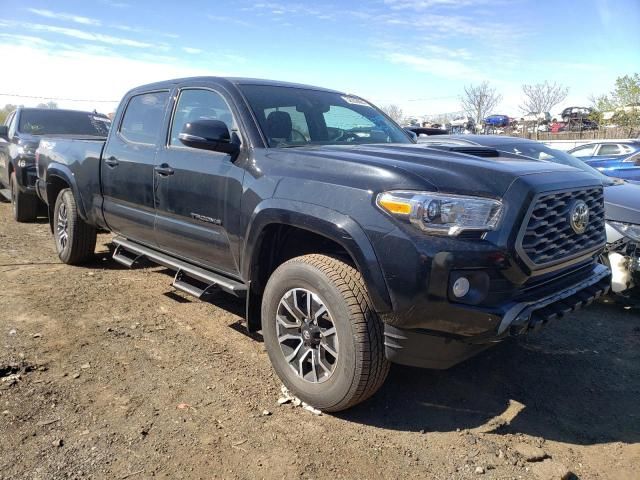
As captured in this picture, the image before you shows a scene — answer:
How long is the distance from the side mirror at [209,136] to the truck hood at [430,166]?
12.9 inches

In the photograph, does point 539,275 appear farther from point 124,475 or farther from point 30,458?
point 30,458

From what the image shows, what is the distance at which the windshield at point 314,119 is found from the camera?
3.57 m

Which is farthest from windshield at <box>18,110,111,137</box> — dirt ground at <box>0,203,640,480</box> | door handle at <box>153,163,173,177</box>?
door handle at <box>153,163,173,177</box>

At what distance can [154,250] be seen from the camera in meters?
4.51

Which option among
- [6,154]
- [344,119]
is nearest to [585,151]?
[344,119]

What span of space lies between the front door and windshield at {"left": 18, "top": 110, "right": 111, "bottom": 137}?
222 inches

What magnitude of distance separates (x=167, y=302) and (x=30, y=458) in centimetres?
239

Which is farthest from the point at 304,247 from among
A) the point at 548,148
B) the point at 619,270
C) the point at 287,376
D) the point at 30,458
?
the point at 548,148

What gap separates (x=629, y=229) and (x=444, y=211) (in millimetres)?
3075

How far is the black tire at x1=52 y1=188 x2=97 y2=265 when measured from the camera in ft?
18.2

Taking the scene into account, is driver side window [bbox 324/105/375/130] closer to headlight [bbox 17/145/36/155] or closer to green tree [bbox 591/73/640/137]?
headlight [bbox 17/145/36/155]

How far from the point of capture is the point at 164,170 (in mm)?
3992

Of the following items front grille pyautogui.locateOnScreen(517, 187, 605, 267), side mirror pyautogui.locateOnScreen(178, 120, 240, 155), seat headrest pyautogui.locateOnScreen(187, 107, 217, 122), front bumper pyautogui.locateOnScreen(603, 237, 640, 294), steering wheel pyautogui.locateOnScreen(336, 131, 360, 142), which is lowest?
front bumper pyautogui.locateOnScreen(603, 237, 640, 294)

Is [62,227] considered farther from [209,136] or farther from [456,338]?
[456,338]
